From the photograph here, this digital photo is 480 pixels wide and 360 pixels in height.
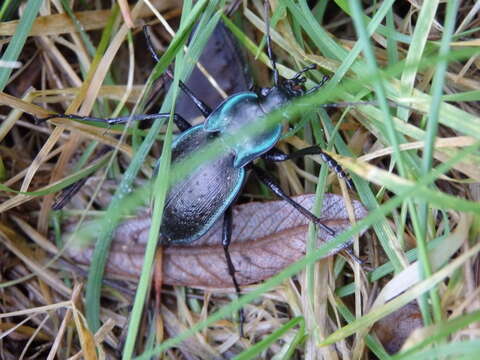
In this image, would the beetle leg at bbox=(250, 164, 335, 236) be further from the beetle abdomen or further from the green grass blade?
the green grass blade

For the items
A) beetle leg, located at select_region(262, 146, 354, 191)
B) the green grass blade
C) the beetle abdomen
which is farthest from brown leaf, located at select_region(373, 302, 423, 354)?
the green grass blade

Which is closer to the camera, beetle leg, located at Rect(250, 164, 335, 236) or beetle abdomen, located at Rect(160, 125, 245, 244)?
beetle leg, located at Rect(250, 164, 335, 236)

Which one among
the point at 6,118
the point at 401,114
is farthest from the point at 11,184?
the point at 401,114

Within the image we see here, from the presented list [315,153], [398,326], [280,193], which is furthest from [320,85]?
[398,326]

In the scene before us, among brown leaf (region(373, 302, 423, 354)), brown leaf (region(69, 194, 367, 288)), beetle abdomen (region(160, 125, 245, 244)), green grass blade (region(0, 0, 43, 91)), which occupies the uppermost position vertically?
green grass blade (region(0, 0, 43, 91))

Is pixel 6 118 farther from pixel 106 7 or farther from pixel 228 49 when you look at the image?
pixel 228 49

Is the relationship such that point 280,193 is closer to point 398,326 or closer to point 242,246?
point 242,246
